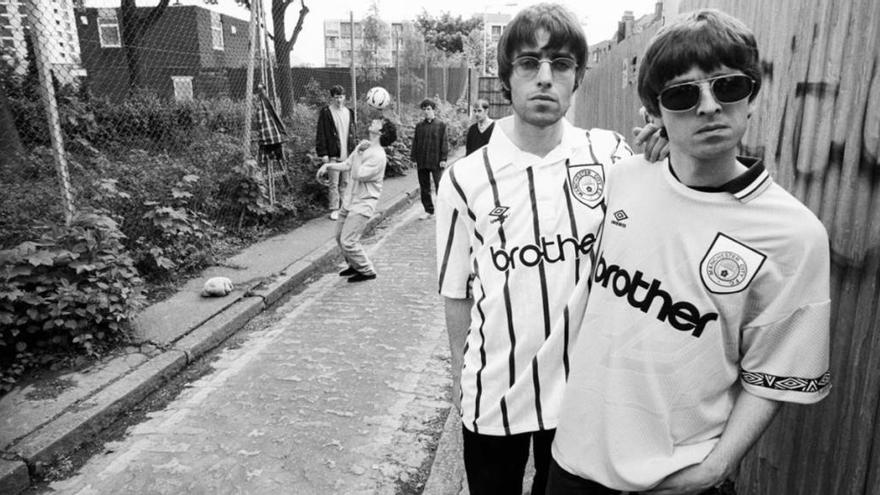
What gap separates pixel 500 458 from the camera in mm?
1850

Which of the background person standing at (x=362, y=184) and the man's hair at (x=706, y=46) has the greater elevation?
the man's hair at (x=706, y=46)

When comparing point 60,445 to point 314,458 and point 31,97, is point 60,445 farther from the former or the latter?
point 31,97

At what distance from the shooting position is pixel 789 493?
6.44 feet

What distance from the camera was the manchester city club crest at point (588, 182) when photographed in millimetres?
1727

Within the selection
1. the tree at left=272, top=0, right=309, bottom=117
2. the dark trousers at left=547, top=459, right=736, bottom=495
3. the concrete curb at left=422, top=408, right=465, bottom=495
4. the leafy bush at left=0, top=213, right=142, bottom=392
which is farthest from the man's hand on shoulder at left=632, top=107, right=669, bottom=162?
the tree at left=272, top=0, right=309, bottom=117

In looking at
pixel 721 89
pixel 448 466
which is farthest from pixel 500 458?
pixel 448 466

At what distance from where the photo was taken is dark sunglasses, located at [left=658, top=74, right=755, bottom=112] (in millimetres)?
1260

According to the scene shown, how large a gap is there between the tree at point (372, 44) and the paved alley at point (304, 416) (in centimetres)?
1190

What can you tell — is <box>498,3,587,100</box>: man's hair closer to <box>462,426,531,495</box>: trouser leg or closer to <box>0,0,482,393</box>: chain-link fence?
<box>462,426,531,495</box>: trouser leg

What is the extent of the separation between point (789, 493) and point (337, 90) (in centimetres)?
841

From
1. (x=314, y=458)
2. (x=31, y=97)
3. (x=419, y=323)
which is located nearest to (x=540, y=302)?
(x=314, y=458)

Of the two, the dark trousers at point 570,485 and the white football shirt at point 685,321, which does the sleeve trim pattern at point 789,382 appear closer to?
the white football shirt at point 685,321

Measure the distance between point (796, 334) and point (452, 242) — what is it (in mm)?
1034

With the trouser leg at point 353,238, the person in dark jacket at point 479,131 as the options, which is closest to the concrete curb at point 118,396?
the trouser leg at point 353,238
